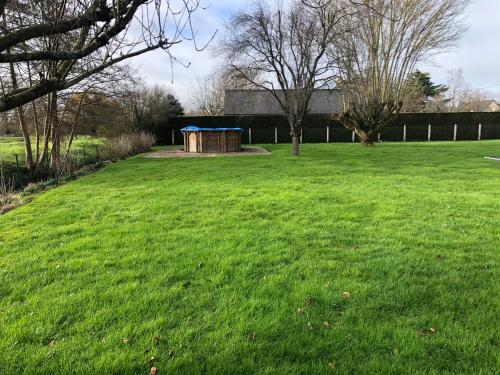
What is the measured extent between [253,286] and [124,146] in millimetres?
15096

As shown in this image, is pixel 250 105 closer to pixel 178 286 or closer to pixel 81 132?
pixel 81 132

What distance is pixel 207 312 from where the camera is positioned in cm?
278

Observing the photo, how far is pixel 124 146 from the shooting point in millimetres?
16938

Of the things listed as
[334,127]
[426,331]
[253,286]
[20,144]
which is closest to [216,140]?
[20,144]

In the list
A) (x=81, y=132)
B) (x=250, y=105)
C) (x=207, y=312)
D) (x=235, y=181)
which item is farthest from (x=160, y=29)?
(x=250, y=105)

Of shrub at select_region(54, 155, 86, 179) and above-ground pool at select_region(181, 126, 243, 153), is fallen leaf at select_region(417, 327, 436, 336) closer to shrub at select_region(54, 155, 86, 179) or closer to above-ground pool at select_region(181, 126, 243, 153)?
shrub at select_region(54, 155, 86, 179)

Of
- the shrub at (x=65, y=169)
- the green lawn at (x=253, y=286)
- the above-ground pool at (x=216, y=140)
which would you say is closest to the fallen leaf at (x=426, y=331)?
the green lawn at (x=253, y=286)

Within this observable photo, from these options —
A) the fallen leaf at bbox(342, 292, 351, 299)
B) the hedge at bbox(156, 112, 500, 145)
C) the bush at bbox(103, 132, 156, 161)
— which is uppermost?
the hedge at bbox(156, 112, 500, 145)

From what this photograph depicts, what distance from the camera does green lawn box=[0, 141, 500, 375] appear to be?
228 centimetres

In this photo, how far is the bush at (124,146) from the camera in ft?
52.9

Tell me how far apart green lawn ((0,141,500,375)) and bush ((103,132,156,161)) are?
9.96 m

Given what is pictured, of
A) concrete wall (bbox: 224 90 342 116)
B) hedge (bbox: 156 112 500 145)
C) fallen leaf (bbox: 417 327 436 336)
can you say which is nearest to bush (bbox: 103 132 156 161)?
hedge (bbox: 156 112 500 145)

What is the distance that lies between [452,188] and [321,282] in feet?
18.4

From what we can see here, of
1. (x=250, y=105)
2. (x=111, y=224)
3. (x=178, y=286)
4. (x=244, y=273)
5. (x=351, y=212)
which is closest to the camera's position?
(x=178, y=286)
